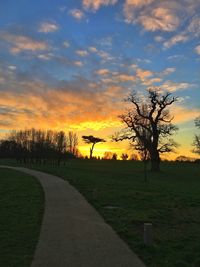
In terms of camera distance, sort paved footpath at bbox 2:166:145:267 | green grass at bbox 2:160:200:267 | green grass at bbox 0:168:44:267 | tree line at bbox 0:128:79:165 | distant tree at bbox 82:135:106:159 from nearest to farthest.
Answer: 1. paved footpath at bbox 2:166:145:267
2. green grass at bbox 0:168:44:267
3. green grass at bbox 2:160:200:267
4. tree line at bbox 0:128:79:165
5. distant tree at bbox 82:135:106:159

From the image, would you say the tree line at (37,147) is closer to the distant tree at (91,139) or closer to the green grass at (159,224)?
the distant tree at (91,139)

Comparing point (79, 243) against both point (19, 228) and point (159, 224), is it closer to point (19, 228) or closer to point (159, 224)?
point (19, 228)

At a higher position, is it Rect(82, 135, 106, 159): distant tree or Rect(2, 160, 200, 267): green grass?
Rect(82, 135, 106, 159): distant tree

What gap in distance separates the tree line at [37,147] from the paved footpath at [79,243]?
6949cm

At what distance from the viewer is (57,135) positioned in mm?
113812

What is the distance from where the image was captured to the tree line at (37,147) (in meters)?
93.8

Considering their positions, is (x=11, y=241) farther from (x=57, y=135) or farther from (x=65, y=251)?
(x=57, y=135)

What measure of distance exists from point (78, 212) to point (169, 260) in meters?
6.54

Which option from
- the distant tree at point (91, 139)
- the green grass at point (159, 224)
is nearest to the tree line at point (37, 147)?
the distant tree at point (91, 139)

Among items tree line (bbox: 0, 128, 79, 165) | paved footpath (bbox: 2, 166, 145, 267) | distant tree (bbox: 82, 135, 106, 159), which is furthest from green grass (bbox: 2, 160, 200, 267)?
distant tree (bbox: 82, 135, 106, 159)

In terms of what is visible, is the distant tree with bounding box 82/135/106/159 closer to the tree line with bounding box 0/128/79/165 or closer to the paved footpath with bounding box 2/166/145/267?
the tree line with bounding box 0/128/79/165

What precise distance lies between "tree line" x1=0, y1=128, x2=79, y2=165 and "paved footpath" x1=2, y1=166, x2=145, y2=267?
69.5m

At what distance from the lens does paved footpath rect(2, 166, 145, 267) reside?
8.05m

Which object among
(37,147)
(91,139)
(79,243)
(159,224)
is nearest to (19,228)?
(79,243)
